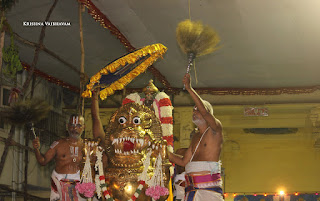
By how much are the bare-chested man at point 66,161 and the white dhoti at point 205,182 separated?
1.72 meters

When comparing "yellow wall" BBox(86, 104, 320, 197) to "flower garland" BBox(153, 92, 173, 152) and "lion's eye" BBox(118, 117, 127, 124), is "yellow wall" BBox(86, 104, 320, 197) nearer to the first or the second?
"flower garland" BBox(153, 92, 173, 152)

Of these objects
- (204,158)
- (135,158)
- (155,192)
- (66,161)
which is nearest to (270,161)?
(66,161)

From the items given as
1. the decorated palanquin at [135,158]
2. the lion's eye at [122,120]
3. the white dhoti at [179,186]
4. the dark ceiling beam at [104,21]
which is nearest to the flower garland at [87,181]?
the decorated palanquin at [135,158]

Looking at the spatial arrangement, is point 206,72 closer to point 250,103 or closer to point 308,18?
point 250,103

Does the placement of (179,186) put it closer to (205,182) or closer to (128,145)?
(205,182)

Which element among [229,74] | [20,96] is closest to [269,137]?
[229,74]

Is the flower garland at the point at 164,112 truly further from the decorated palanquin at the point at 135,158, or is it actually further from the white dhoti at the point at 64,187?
the white dhoti at the point at 64,187

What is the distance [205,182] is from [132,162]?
0.81 metres

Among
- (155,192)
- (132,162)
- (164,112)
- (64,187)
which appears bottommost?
(155,192)

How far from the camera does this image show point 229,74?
11.5 metres

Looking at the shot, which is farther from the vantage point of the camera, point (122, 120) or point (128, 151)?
point (122, 120)

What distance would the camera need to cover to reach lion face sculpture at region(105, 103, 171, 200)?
527 centimetres

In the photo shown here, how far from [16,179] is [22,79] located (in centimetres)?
200

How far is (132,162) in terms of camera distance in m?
5.35
